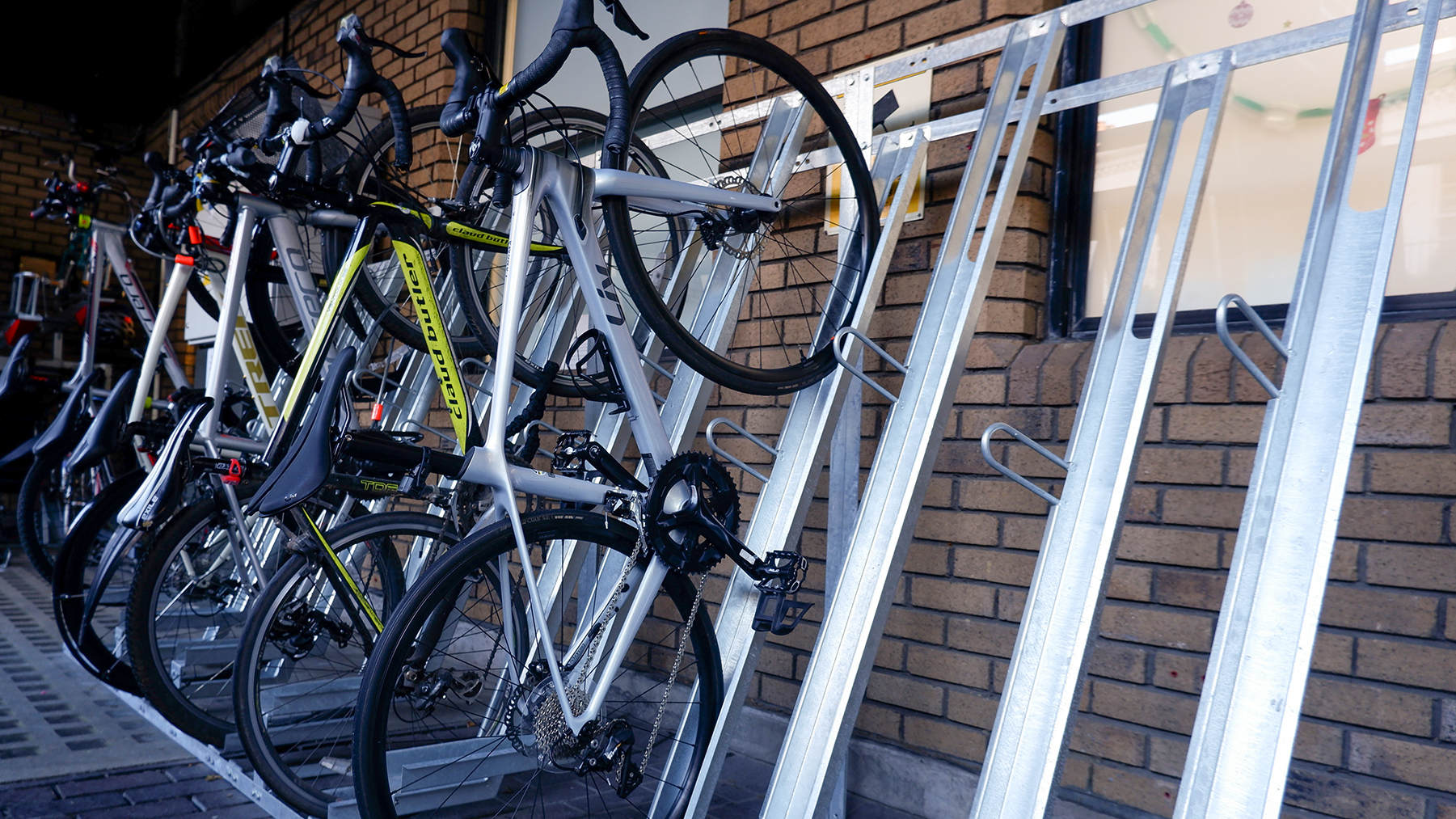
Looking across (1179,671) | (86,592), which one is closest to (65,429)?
(86,592)

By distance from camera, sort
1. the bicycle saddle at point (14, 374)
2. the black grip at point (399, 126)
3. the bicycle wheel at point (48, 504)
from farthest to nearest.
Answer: the bicycle saddle at point (14, 374), the bicycle wheel at point (48, 504), the black grip at point (399, 126)

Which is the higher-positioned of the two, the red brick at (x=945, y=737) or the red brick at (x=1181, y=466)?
the red brick at (x=1181, y=466)

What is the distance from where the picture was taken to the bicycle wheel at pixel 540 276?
226 centimetres

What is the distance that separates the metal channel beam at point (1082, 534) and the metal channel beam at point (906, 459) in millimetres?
300

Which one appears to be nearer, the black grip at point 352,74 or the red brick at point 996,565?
the black grip at point 352,74

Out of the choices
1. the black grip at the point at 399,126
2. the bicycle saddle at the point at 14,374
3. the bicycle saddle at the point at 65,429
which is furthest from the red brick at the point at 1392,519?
the bicycle saddle at the point at 14,374

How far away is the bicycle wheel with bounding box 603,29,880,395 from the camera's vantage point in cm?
197

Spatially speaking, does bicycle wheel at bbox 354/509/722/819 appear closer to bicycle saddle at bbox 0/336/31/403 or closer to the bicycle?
the bicycle

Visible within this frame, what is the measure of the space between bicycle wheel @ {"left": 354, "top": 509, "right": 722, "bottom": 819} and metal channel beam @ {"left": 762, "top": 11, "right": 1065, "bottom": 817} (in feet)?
0.93

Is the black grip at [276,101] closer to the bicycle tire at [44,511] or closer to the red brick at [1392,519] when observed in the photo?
the bicycle tire at [44,511]

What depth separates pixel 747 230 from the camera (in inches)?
86.3

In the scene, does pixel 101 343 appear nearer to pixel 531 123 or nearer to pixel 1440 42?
pixel 531 123

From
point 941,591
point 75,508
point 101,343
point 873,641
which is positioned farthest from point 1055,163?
point 75,508

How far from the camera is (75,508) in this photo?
4.43m
